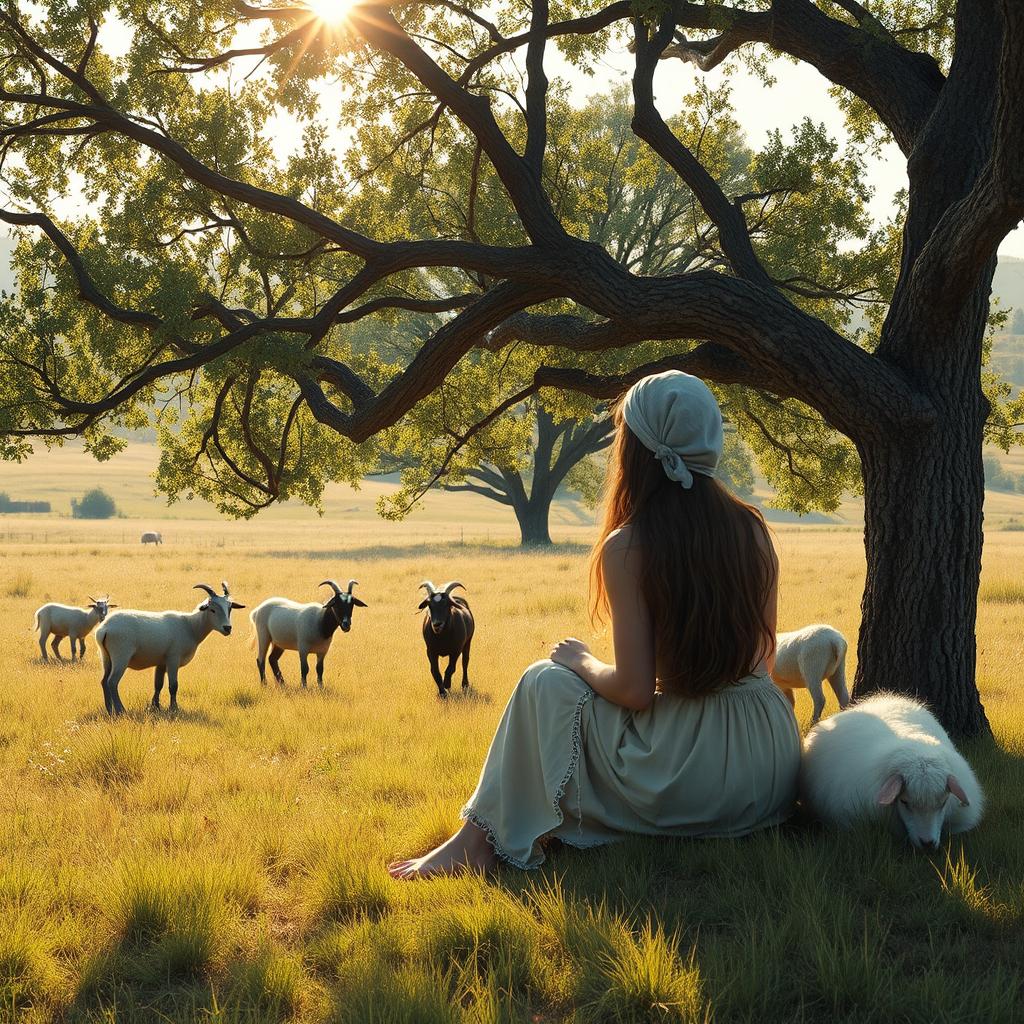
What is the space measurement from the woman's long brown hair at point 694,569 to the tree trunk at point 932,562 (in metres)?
3.24

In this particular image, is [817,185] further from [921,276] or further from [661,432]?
[661,432]

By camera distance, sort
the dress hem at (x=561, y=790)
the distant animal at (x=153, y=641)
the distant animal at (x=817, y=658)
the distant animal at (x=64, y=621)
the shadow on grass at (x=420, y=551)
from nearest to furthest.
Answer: the dress hem at (x=561, y=790) < the distant animal at (x=817, y=658) < the distant animal at (x=153, y=641) < the distant animal at (x=64, y=621) < the shadow on grass at (x=420, y=551)

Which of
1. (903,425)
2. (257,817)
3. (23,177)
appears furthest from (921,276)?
(23,177)

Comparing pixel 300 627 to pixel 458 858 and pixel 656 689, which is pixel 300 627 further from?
pixel 656 689

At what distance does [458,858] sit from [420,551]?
35161 mm

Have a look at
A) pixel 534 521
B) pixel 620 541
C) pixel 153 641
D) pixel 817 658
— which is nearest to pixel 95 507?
pixel 534 521

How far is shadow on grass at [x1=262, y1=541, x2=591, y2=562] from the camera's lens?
36.2 meters

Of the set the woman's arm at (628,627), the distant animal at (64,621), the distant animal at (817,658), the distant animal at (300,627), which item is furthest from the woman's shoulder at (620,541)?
the distant animal at (64,621)

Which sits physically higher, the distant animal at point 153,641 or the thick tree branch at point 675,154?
the thick tree branch at point 675,154

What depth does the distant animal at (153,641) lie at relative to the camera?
393 inches

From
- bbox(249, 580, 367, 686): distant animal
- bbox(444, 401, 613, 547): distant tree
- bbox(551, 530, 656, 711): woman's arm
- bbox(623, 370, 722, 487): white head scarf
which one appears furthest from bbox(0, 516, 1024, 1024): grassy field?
bbox(444, 401, 613, 547): distant tree

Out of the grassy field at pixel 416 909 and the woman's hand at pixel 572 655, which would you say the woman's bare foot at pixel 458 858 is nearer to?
the grassy field at pixel 416 909

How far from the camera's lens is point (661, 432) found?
4391mm

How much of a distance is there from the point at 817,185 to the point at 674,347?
355cm
